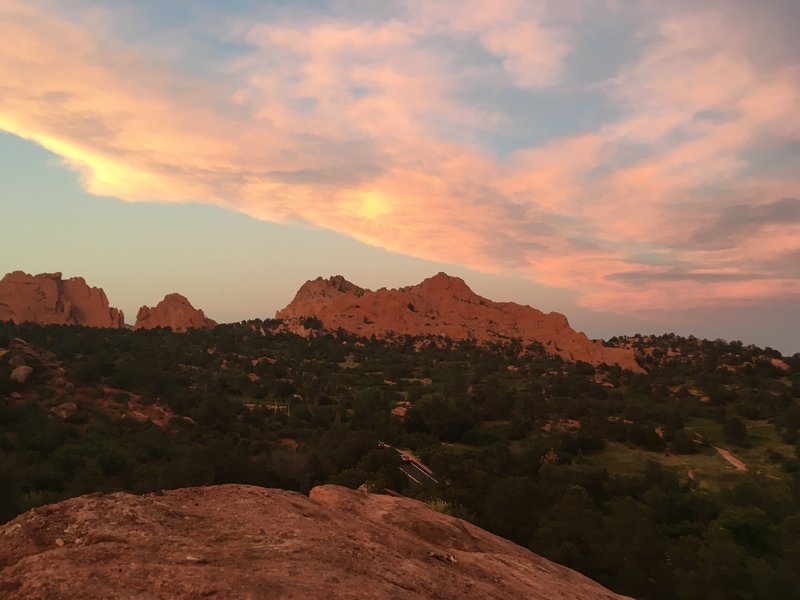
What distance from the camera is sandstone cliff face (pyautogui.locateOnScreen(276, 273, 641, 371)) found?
473 feet

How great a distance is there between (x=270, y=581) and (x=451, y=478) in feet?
103

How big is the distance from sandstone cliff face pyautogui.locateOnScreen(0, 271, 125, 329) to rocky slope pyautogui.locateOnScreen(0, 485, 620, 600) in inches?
5699

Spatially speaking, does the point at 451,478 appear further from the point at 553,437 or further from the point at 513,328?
the point at 513,328

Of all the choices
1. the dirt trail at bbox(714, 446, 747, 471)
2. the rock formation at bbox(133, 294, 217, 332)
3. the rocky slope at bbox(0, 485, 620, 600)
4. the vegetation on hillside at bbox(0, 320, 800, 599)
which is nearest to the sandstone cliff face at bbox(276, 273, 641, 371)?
the rock formation at bbox(133, 294, 217, 332)

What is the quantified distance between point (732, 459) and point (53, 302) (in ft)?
494

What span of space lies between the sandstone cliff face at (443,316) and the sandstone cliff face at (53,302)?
51685 millimetres

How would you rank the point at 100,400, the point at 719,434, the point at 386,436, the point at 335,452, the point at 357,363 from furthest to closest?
the point at 357,363, the point at 719,434, the point at 386,436, the point at 100,400, the point at 335,452

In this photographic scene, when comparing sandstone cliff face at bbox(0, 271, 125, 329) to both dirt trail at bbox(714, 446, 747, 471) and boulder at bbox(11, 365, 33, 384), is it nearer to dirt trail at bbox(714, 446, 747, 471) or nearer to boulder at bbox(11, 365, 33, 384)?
boulder at bbox(11, 365, 33, 384)

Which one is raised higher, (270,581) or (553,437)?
(270,581)

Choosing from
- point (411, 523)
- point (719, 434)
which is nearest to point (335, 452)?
point (411, 523)

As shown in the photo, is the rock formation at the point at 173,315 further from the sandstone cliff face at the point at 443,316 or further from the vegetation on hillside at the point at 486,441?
the vegetation on hillside at the point at 486,441

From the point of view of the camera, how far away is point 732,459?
50.9 m

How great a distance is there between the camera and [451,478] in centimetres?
3675

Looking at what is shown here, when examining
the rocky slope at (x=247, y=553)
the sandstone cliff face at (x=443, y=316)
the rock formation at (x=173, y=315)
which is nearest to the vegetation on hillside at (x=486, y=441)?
the rocky slope at (x=247, y=553)
